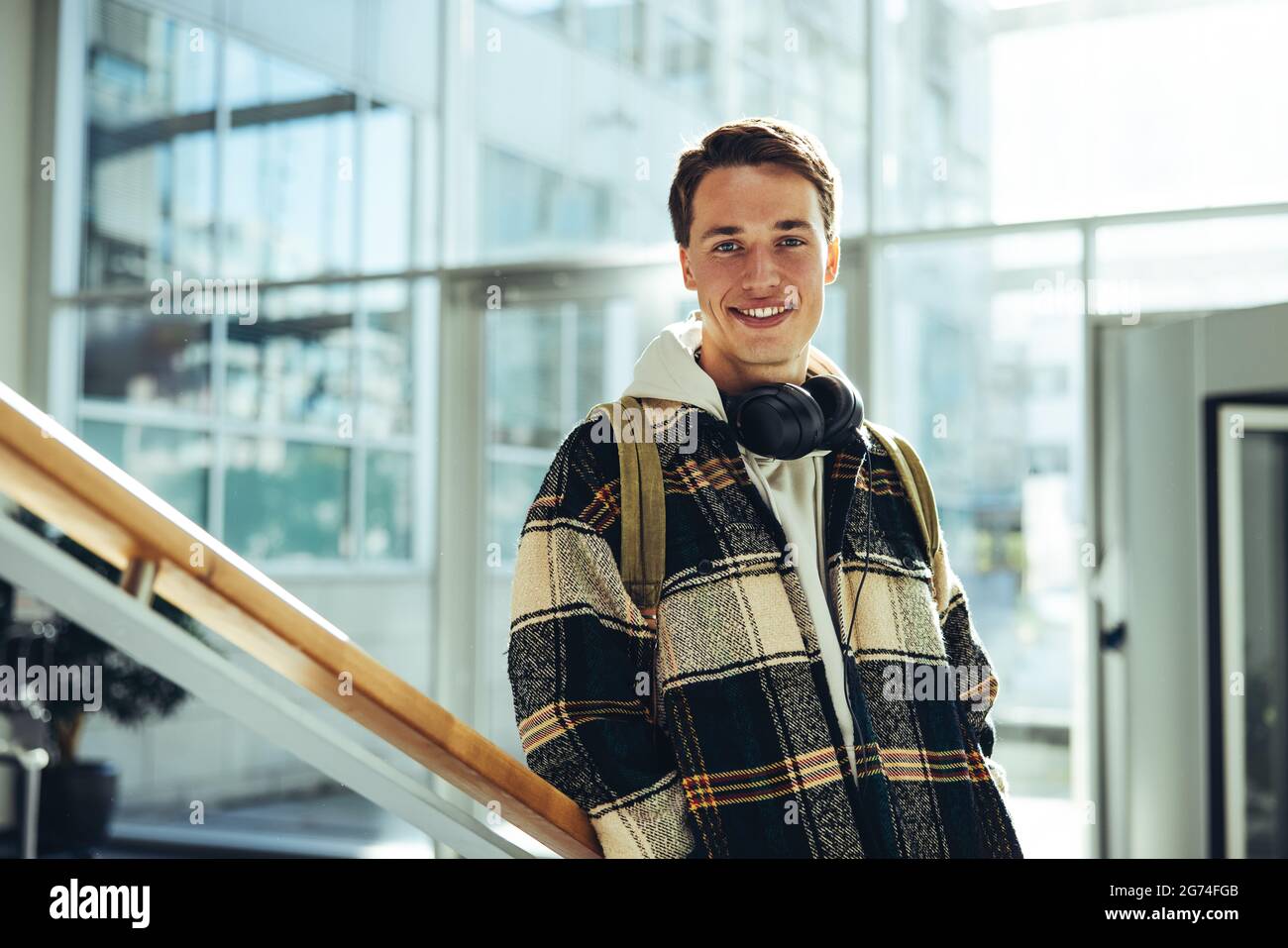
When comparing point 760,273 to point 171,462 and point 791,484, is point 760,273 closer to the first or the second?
point 791,484

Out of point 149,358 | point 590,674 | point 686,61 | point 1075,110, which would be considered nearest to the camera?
point 590,674

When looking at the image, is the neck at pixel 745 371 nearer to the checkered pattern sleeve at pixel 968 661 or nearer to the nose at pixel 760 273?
the nose at pixel 760 273

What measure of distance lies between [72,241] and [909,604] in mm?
4047

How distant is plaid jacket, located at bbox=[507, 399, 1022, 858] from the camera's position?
2.99 ft

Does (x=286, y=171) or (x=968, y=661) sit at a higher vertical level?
(x=286, y=171)

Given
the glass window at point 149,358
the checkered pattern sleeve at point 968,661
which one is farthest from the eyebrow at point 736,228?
the glass window at point 149,358

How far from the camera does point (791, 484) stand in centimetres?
110

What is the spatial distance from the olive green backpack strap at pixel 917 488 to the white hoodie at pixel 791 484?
0.30 ft

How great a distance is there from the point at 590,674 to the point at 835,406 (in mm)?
362

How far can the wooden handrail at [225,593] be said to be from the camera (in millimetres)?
576

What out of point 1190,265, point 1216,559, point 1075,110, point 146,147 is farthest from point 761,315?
point 146,147

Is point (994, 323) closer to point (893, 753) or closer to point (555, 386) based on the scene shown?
point (555, 386)

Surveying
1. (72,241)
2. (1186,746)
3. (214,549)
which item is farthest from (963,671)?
(72,241)
